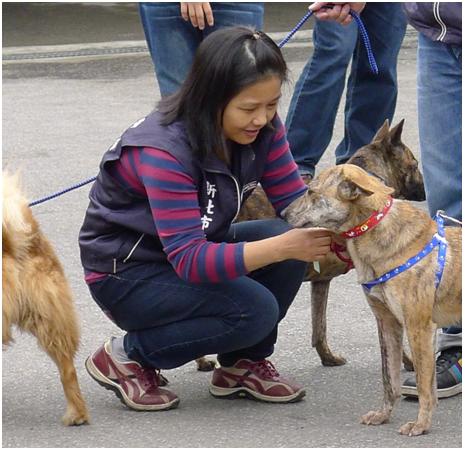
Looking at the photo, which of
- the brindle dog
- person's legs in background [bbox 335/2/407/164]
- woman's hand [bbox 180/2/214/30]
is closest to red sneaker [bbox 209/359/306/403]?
the brindle dog

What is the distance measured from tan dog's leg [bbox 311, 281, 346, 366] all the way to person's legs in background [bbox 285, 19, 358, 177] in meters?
1.40

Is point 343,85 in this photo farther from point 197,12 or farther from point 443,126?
point 443,126

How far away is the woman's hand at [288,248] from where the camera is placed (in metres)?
2.84

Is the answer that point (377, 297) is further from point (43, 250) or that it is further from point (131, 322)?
point (43, 250)

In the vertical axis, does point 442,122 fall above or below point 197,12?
below

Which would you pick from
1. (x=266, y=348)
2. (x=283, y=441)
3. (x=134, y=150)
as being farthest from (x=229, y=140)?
(x=283, y=441)

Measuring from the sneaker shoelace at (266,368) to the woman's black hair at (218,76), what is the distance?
0.86m

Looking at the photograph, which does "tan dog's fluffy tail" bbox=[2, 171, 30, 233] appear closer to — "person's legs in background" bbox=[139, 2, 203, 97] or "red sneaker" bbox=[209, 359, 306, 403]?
"red sneaker" bbox=[209, 359, 306, 403]

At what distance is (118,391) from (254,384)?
504 millimetres

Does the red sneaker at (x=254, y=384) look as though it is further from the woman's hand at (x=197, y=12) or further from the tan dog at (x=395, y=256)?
the woman's hand at (x=197, y=12)

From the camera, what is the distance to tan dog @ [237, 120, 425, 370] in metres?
3.52

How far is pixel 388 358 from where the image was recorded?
3.10 metres

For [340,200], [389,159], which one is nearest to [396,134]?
[389,159]

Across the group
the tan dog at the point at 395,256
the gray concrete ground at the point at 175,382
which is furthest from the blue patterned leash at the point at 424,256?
the gray concrete ground at the point at 175,382
